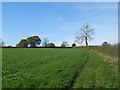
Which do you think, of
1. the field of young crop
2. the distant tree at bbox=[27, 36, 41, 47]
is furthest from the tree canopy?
the field of young crop

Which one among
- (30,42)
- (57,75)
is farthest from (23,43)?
(57,75)

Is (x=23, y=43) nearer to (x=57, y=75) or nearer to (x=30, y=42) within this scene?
(x=30, y=42)

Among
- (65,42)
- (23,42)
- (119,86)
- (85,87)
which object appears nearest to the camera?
(85,87)

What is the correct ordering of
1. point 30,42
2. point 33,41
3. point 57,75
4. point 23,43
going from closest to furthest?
1. point 57,75
2. point 23,43
3. point 30,42
4. point 33,41

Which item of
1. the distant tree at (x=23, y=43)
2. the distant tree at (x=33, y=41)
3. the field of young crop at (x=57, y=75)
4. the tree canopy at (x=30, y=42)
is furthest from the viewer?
the distant tree at (x=33, y=41)

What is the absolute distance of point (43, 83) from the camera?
10273 mm

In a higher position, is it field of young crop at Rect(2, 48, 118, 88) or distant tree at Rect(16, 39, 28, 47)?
distant tree at Rect(16, 39, 28, 47)

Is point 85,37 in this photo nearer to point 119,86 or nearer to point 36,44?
point 36,44

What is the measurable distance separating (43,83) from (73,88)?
1.68 m

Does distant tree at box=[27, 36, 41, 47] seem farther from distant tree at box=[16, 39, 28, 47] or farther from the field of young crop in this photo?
the field of young crop

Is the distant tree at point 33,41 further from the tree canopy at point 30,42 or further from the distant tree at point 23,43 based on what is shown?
the distant tree at point 23,43

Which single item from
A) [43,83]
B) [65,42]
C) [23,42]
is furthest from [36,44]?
[43,83]

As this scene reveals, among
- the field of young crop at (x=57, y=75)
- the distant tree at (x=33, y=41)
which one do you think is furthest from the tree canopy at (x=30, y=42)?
the field of young crop at (x=57, y=75)

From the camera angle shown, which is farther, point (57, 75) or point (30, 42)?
point (30, 42)
